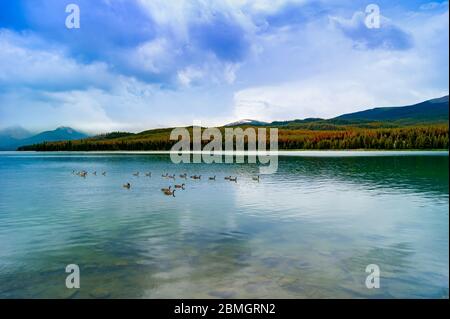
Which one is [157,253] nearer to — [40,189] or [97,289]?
[97,289]

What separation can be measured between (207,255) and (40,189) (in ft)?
98.0

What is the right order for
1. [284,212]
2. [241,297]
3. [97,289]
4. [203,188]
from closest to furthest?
[241,297] → [97,289] → [284,212] → [203,188]

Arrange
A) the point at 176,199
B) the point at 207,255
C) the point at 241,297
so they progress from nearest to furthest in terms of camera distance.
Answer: the point at 241,297, the point at 207,255, the point at 176,199

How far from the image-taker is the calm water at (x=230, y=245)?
456 inches

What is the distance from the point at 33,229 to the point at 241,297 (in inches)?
561

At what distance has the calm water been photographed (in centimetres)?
1159

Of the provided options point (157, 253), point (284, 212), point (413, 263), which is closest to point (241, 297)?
point (157, 253)

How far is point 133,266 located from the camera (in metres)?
13.5

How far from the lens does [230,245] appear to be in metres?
16.1

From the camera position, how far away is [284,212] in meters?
23.3

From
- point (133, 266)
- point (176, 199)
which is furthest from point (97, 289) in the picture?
point (176, 199)

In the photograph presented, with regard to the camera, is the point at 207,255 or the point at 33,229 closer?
the point at 207,255
